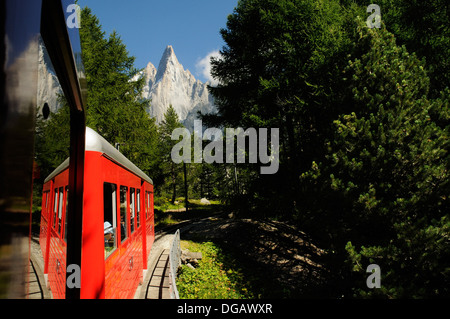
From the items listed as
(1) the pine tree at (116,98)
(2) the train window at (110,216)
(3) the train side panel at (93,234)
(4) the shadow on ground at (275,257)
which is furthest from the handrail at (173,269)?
(1) the pine tree at (116,98)

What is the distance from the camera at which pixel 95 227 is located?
2.93 m

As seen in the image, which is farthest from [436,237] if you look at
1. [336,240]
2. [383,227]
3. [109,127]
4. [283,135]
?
[109,127]

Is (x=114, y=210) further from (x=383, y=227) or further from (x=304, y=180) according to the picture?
(x=383, y=227)

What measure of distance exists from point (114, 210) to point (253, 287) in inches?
302

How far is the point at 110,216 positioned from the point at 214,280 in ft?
23.6

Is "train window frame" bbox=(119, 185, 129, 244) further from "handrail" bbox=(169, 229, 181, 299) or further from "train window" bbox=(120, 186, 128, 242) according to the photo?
"handrail" bbox=(169, 229, 181, 299)

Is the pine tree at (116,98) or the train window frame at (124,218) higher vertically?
the pine tree at (116,98)

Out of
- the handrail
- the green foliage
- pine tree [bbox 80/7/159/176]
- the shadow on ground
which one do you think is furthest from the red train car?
pine tree [bbox 80/7/159/176]

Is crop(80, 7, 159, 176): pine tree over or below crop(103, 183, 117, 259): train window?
over

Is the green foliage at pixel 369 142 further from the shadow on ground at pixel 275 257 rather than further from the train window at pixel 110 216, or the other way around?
the train window at pixel 110 216

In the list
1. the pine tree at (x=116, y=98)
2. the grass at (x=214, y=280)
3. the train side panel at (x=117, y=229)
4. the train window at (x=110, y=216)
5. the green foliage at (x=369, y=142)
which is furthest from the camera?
the pine tree at (x=116, y=98)

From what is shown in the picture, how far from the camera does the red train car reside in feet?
5.42

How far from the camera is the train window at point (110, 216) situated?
11.3ft

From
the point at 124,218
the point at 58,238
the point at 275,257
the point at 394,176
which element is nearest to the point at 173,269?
the point at 124,218
